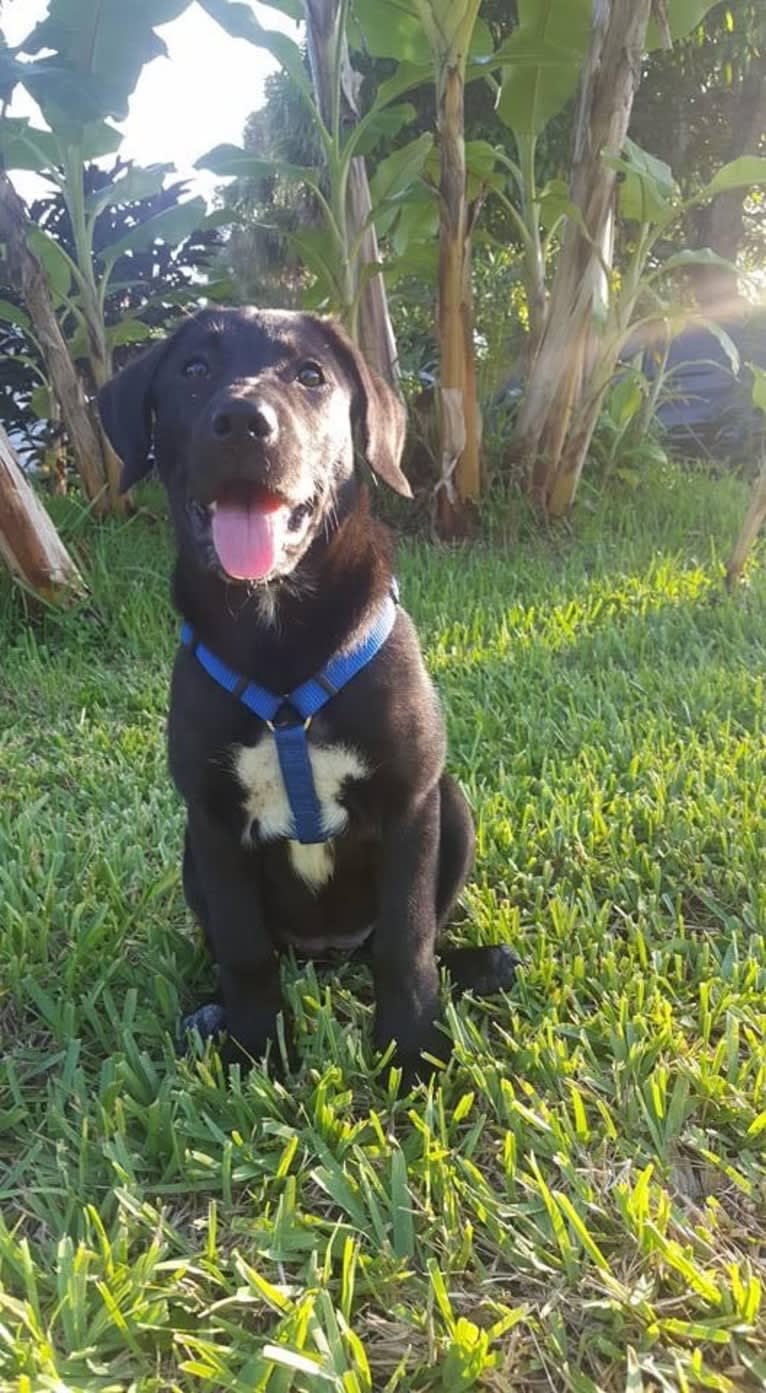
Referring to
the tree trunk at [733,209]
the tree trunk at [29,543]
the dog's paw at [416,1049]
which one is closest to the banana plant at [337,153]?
the tree trunk at [29,543]

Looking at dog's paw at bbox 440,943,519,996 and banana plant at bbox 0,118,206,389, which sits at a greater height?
banana plant at bbox 0,118,206,389

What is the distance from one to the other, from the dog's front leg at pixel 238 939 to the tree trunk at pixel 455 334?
3.21m

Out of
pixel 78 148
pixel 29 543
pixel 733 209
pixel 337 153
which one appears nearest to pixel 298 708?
pixel 29 543

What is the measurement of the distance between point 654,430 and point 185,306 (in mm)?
2831

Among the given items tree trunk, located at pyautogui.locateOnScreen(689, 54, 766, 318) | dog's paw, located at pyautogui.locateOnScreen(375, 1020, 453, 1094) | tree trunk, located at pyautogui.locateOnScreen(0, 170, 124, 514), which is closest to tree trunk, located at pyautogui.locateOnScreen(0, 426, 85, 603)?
tree trunk, located at pyautogui.locateOnScreen(0, 170, 124, 514)

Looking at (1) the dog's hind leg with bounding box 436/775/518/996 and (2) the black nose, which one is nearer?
(2) the black nose

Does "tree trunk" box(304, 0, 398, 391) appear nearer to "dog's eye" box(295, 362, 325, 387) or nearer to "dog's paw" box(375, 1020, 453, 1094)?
"dog's eye" box(295, 362, 325, 387)

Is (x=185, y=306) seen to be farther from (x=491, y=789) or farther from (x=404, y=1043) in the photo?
(x=404, y=1043)

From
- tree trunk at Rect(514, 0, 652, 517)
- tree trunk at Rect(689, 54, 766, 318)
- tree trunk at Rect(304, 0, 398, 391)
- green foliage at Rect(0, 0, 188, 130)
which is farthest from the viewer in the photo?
tree trunk at Rect(689, 54, 766, 318)

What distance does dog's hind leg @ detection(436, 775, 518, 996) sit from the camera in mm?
1810

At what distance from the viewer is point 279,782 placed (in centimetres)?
162

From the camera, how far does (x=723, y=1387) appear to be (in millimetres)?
1104

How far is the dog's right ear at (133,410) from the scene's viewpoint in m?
1.82

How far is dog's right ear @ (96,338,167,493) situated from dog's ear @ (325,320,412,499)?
33 cm
